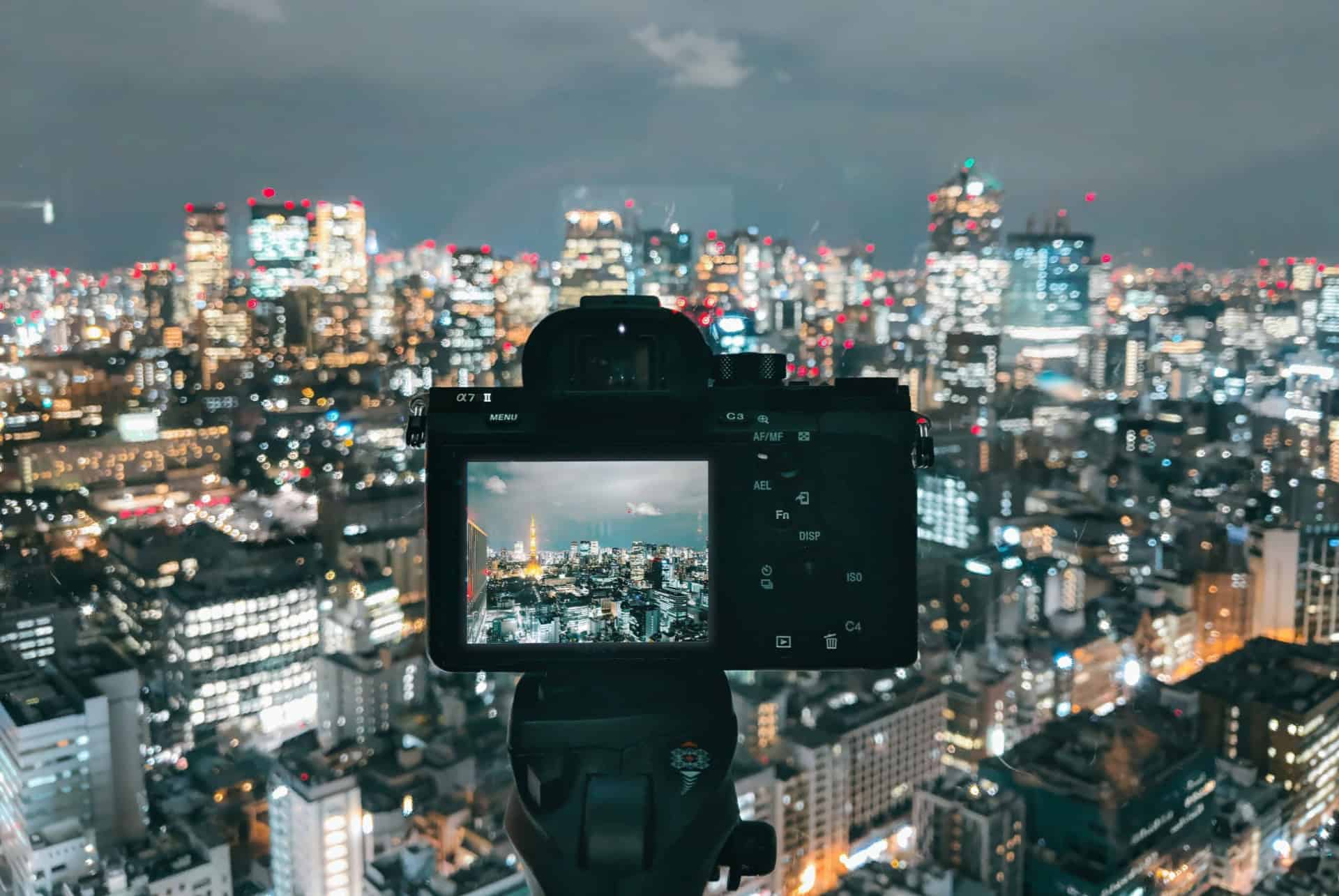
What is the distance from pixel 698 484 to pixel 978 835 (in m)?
2.80

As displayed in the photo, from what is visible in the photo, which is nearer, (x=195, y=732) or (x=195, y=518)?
(x=195, y=732)

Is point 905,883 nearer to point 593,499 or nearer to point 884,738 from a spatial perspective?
point 884,738

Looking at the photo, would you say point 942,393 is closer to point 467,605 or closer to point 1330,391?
point 1330,391

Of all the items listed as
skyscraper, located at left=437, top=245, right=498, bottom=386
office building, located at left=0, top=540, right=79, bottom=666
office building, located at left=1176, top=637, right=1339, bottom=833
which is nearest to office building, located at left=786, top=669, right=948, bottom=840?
office building, located at left=1176, top=637, right=1339, bottom=833

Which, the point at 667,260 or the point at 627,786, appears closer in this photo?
the point at 627,786

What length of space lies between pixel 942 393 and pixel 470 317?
237cm

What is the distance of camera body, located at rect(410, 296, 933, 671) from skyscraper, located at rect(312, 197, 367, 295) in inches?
142

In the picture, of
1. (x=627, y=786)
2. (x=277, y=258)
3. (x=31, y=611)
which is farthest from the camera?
(x=277, y=258)

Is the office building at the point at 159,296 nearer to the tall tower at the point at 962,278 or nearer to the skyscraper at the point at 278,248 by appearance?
the skyscraper at the point at 278,248

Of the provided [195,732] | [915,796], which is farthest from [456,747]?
[915,796]

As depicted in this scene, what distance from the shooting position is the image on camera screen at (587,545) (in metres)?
0.72

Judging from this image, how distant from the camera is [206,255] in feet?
13.9

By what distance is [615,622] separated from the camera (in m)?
0.75

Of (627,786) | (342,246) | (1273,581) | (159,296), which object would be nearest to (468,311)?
(342,246)
